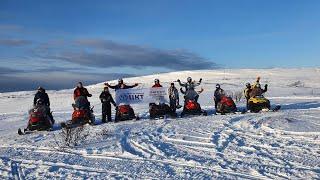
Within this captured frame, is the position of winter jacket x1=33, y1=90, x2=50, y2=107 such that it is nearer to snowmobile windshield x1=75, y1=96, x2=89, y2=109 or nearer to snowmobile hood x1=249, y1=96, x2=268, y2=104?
snowmobile windshield x1=75, y1=96, x2=89, y2=109

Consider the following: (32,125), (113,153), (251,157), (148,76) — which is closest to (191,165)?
(251,157)

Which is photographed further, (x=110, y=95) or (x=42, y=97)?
(x=110, y=95)

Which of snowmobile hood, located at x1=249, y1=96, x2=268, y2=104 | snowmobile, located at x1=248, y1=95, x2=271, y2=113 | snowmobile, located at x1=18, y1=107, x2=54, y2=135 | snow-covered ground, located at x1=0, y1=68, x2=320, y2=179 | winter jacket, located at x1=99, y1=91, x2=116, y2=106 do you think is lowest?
snow-covered ground, located at x1=0, y1=68, x2=320, y2=179

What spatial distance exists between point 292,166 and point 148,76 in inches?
2789

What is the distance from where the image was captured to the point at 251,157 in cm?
1070

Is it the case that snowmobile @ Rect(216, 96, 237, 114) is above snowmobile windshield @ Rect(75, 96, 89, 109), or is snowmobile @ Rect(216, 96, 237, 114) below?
below

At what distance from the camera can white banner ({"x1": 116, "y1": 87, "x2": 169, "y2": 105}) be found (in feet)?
66.4

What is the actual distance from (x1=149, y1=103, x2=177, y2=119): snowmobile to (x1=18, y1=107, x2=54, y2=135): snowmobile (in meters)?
4.05

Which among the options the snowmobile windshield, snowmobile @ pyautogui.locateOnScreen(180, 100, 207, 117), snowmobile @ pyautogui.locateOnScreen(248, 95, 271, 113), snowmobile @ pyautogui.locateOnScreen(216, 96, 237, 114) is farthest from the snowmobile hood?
the snowmobile windshield

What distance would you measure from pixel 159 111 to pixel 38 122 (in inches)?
190

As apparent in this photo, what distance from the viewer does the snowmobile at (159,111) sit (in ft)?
64.1

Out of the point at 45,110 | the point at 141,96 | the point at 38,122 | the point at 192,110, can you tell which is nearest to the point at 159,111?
the point at 192,110

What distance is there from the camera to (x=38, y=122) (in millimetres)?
17141

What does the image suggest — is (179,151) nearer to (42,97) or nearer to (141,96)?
(42,97)
